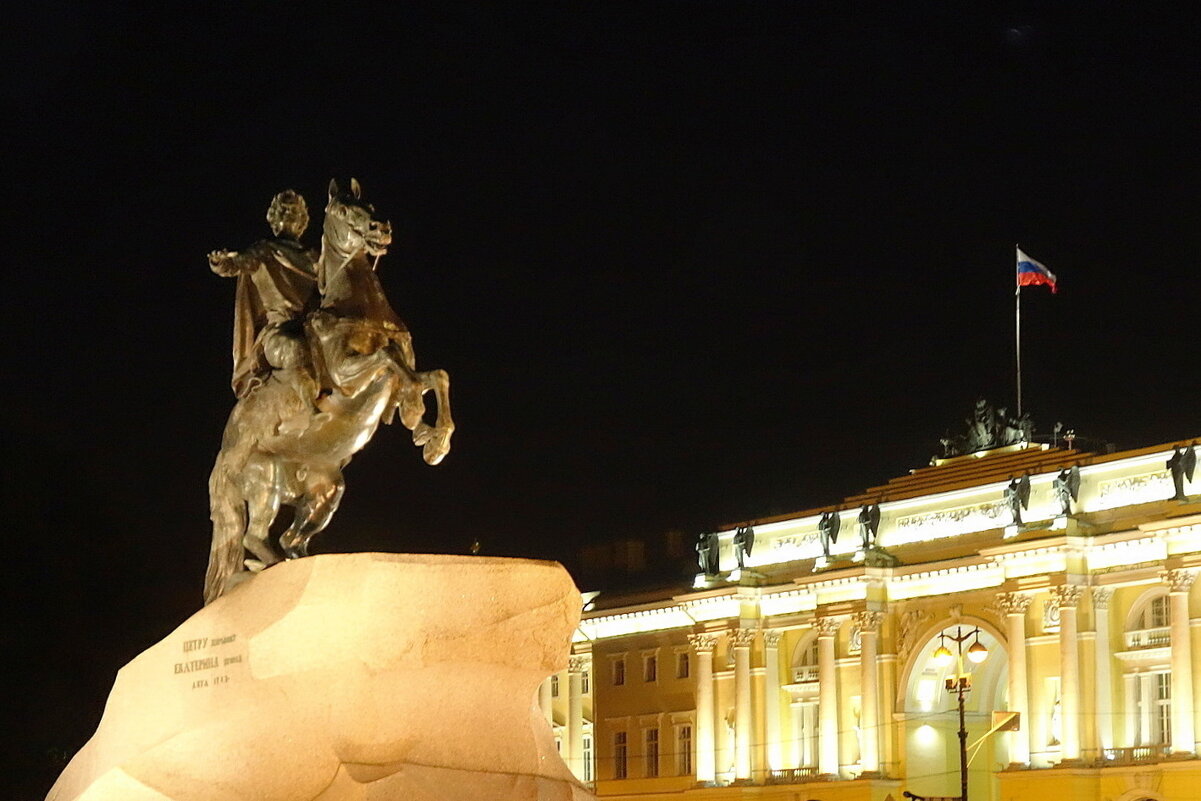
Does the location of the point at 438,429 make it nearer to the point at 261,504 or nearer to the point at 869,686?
the point at 261,504

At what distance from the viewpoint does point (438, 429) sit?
13156 mm

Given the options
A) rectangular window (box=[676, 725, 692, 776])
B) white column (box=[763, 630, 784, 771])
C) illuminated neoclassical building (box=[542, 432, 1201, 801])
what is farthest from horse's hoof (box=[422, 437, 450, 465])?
rectangular window (box=[676, 725, 692, 776])

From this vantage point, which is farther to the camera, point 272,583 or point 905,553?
point 905,553

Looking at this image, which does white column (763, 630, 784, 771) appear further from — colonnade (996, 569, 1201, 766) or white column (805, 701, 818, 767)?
colonnade (996, 569, 1201, 766)

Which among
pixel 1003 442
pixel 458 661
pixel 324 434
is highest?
pixel 1003 442

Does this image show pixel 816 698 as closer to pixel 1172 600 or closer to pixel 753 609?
pixel 753 609

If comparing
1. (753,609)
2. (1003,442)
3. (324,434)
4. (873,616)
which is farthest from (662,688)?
(324,434)

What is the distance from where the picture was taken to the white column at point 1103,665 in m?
54.6

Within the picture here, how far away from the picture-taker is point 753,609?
65500mm

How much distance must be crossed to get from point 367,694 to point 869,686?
5067 centimetres

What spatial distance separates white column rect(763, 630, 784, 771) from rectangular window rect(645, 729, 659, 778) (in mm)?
4816

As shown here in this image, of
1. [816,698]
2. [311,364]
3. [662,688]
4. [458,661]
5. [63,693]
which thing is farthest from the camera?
[662,688]

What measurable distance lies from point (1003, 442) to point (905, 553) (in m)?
4.24

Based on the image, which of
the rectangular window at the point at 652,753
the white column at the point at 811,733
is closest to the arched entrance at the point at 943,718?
the white column at the point at 811,733
